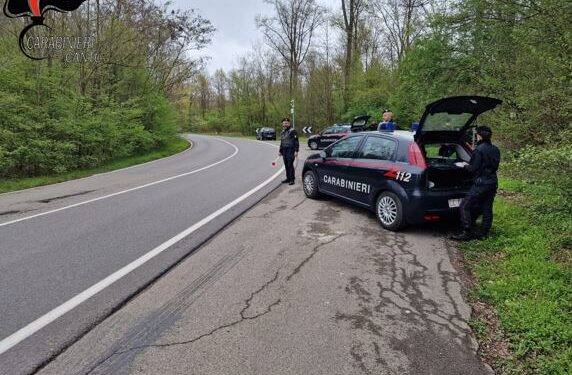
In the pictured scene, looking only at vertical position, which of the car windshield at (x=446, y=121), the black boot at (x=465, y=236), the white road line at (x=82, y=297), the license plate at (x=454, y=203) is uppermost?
the car windshield at (x=446, y=121)

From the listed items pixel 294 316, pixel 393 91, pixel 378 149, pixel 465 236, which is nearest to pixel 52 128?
pixel 378 149

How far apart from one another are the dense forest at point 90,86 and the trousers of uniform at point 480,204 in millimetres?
13223

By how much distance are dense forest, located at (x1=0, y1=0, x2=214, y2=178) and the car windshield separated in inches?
498

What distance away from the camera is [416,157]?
5.82 metres

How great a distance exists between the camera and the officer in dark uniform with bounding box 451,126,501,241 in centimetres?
534

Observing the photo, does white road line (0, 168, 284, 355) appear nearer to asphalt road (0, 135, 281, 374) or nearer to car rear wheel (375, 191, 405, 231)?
asphalt road (0, 135, 281, 374)

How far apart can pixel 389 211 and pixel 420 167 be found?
89 cm

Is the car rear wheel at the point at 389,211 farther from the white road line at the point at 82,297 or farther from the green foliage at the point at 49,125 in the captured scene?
the green foliage at the point at 49,125

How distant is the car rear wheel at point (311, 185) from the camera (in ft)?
27.5

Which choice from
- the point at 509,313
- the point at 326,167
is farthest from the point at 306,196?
the point at 509,313

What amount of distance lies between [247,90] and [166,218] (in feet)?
153

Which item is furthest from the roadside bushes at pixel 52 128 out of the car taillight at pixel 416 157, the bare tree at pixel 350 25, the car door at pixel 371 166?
the bare tree at pixel 350 25

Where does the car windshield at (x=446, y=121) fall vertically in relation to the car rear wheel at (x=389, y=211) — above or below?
above

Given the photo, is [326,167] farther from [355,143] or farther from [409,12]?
[409,12]
